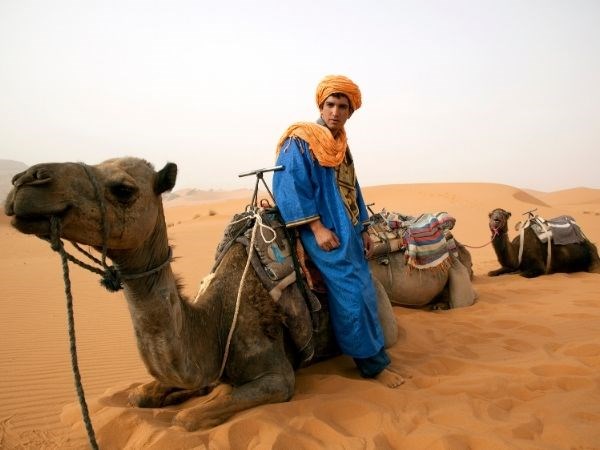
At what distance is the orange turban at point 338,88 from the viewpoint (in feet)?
11.8

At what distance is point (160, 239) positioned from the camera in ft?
7.77

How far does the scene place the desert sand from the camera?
8.27 ft

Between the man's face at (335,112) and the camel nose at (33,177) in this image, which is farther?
the man's face at (335,112)

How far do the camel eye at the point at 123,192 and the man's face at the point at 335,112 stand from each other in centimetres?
200

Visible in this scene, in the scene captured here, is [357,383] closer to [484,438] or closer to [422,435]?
[422,435]

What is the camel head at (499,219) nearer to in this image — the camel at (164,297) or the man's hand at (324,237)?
the camel at (164,297)

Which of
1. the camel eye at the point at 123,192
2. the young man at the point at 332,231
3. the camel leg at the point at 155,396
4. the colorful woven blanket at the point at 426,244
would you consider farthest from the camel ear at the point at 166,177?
the colorful woven blanket at the point at 426,244

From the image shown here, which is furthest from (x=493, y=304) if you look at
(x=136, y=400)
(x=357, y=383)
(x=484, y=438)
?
(x=136, y=400)

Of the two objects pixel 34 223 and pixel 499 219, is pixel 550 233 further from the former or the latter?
pixel 34 223

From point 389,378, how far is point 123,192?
239 cm

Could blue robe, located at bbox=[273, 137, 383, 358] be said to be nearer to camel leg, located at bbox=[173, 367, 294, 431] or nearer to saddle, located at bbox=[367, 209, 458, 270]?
camel leg, located at bbox=[173, 367, 294, 431]

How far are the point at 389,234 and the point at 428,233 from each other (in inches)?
19.4

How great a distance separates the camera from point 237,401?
2.74m

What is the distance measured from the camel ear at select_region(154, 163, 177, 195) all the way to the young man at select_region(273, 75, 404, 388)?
123 centimetres
